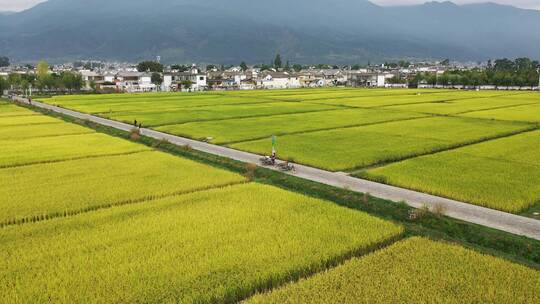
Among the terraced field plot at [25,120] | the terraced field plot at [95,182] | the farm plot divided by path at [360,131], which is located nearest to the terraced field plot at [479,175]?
the farm plot divided by path at [360,131]

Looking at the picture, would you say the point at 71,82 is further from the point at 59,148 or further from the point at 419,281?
the point at 419,281

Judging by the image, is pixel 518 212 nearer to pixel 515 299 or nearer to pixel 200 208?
pixel 515 299


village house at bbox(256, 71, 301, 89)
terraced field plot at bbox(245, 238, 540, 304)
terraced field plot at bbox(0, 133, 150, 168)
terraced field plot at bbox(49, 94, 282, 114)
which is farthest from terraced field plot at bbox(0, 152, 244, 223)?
village house at bbox(256, 71, 301, 89)

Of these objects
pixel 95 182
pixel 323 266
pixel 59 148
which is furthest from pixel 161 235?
pixel 59 148

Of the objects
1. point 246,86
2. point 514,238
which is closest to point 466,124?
point 514,238

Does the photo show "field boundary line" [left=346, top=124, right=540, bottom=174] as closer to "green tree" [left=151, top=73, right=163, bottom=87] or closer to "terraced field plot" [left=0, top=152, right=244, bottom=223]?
"terraced field plot" [left=0, top=152, right=244, bottom=223]

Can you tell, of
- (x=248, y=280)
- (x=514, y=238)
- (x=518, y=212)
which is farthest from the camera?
(x=518, y=212)
